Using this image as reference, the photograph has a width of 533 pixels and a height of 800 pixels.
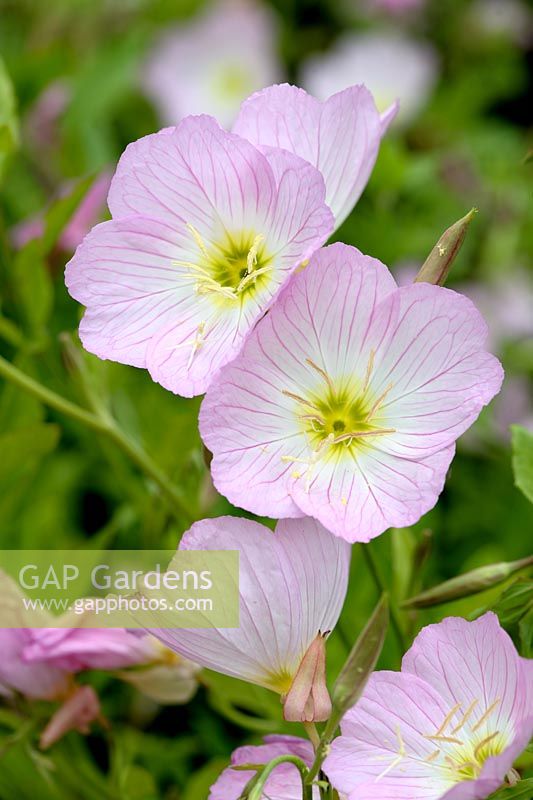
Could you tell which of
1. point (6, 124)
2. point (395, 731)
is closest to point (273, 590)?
point (395, 731)

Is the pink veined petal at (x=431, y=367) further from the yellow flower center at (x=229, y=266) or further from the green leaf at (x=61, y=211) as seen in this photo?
the green leaf at (x=61, y=211)

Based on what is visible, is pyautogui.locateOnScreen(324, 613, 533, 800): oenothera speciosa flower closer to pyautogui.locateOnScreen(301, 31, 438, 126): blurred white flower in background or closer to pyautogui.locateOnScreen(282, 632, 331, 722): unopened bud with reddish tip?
pyautogui.locateOnScreen(282, 632, 331, 722): unopened bud with reddish tip

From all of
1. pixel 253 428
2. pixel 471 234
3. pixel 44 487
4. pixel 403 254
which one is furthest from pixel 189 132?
pixel 471 234

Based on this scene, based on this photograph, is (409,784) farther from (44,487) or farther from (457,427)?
(44,487)

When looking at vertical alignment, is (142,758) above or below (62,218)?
below

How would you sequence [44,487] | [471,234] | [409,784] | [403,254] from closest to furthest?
1. [409,784]
2. [44,487]
3. [403,254]
4. [471,234]

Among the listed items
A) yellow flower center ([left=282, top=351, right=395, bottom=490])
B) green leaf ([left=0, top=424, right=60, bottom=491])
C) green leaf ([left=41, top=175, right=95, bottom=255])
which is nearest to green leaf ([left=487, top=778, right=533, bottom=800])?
yellow flower center ([left=282, top=351, right=395, bottom=490])
